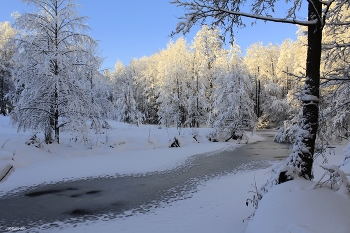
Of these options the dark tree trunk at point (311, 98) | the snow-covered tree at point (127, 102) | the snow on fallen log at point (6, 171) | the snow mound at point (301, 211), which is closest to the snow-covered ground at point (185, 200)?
the snow mound at point (301, 211)

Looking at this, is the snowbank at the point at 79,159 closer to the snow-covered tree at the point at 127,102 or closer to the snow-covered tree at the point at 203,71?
the snow-covered tree at the point at 203,71

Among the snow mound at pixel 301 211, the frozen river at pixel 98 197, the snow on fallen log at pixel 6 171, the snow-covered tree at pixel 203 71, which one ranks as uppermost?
the snow-covered tree at pixel 203 71

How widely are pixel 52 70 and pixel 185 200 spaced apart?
1077 centimetres

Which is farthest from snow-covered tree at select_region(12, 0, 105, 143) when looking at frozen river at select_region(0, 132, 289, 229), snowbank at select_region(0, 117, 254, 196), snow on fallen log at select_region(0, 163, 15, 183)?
frozen river at select_region(0, 132, 289, 229)

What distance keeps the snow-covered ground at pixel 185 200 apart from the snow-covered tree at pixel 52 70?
1.43m

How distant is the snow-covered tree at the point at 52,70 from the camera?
13414 millimetres

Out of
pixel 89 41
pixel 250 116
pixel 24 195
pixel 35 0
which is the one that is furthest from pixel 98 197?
pixel 250 116

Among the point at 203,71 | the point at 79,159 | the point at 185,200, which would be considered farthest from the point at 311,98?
the point at 203,71

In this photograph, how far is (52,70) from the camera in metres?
14.1

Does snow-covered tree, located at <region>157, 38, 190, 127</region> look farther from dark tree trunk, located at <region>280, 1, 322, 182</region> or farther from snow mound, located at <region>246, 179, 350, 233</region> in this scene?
snow mound, located at <region>246, 179, 350, 233</region>

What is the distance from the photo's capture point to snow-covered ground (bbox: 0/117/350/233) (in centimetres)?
317

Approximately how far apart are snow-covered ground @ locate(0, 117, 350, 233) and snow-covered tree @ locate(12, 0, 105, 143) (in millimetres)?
1433

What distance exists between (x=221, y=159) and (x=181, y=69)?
1880 cm

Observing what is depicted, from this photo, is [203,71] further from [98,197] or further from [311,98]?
[311,98]
